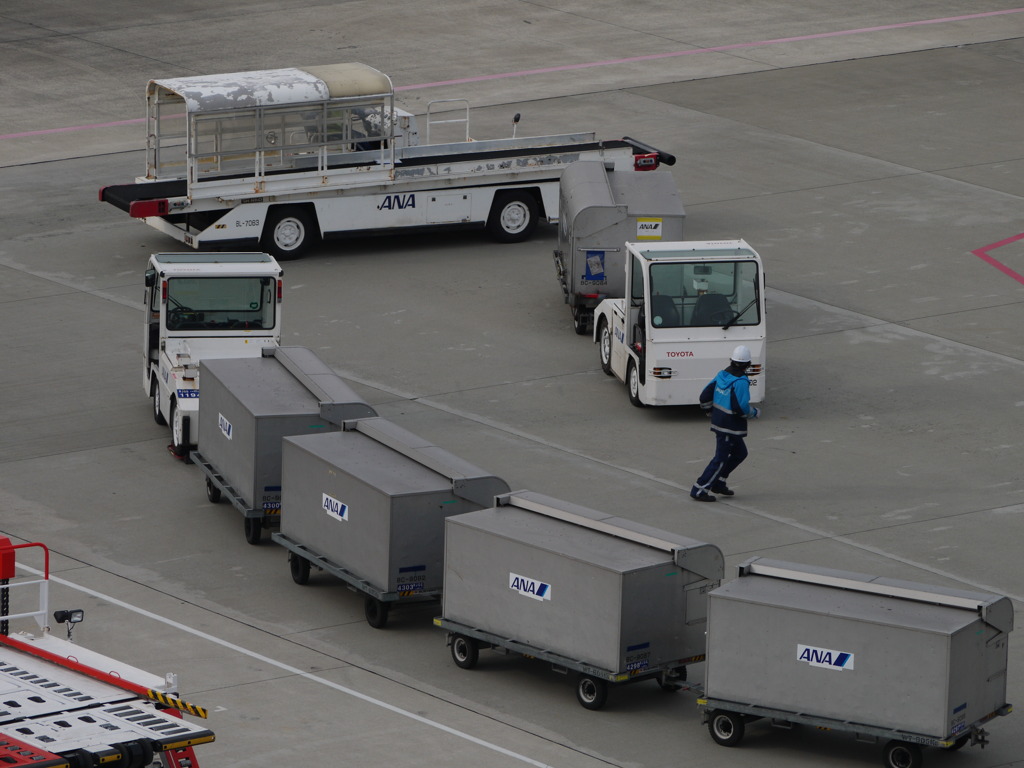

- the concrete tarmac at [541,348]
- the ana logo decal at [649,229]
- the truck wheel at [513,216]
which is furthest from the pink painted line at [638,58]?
the ana logo decal at [649,229]

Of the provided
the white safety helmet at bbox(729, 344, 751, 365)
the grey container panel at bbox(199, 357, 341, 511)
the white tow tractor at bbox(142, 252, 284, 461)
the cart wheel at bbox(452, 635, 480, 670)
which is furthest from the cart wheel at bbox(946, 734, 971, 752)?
the white tow tractor at bbox(142, 252, 284, 461)

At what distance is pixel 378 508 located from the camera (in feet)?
54.7

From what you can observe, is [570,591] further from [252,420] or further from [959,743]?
[252,420]

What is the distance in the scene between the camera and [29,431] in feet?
73.3

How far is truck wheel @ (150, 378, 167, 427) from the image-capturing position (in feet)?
73.7

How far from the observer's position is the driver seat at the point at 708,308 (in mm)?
22703

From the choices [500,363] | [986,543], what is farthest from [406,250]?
[986,543]

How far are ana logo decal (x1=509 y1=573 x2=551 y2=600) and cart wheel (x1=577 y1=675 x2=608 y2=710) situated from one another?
0.75m

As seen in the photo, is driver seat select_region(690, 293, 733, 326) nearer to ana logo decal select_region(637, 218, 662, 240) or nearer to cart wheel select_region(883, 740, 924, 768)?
ana logo decal select_region(637, 218, 662, 240)

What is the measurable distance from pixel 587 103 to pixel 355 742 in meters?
25.7

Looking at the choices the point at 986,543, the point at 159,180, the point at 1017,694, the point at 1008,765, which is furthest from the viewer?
the point at 159,180

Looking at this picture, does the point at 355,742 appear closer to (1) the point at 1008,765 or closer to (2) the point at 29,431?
(1) the point at 1008,765

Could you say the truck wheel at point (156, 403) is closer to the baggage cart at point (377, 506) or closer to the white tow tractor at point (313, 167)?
the baggage cart at point (377, 506)

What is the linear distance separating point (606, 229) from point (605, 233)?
56 mm
